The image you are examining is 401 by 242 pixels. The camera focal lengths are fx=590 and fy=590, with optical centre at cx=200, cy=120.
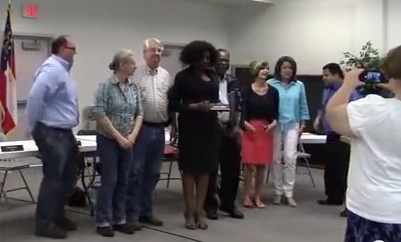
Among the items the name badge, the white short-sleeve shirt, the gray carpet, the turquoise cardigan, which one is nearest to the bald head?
the name badge

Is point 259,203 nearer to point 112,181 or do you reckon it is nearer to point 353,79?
point 112,181

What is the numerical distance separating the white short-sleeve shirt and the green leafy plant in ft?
20.6

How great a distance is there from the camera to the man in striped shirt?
455 centimetres

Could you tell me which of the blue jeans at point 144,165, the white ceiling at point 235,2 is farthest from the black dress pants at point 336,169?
the white ceiling at point 235,2

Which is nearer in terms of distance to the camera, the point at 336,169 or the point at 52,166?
the point at 52,166

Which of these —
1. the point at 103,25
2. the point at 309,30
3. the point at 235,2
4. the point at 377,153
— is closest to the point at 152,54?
the point at 377,153

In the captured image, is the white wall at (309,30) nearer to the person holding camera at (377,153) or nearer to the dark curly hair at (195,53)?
the dark curly hair at (195,53)

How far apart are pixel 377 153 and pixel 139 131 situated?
9.14 feet

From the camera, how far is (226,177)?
16.9 feet

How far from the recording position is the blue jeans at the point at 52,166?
14.0ft

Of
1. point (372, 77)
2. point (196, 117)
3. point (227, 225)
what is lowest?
point (227, 225)

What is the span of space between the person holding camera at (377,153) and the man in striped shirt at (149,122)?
2.74 m

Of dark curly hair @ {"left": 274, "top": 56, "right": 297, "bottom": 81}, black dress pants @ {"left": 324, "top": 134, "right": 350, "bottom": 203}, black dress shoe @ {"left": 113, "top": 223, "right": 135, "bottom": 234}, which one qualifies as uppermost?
dark curly hair @ {"left": 274, "top": 56, "right": 297, "bottom": 81}

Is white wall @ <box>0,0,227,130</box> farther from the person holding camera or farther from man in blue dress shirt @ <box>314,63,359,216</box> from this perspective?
the person holding camera
